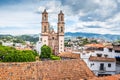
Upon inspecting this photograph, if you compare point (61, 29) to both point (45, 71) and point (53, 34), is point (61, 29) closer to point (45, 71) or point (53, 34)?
point (53, 34)

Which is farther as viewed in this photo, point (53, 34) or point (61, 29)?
point (53, 34)

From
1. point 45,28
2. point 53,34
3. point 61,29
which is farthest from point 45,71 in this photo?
point 53,34

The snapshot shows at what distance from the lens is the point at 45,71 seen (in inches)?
1027

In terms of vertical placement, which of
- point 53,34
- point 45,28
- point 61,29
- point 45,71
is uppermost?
point 45,28

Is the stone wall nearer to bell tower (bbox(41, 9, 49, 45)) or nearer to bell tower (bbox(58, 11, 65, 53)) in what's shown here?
bell tower (bbox(41, 9, 49, 45))

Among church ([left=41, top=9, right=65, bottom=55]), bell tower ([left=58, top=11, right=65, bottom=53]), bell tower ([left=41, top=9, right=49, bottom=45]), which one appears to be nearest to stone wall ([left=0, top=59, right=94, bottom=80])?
bell tower ([left=41, top=9, right=49, bottom=45])

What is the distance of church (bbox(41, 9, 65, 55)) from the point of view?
120 metres

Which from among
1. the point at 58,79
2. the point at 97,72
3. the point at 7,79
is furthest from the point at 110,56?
the point at 7,79

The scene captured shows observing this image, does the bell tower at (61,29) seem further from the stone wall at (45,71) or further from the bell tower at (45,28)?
the stone wall at (45,71)

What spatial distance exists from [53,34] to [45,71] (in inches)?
3871

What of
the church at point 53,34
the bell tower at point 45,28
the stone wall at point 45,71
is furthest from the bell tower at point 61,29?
the stone wall at point 45,71

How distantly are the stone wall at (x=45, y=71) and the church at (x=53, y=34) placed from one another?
296ft

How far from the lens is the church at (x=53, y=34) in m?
120

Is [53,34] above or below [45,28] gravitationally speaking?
below
